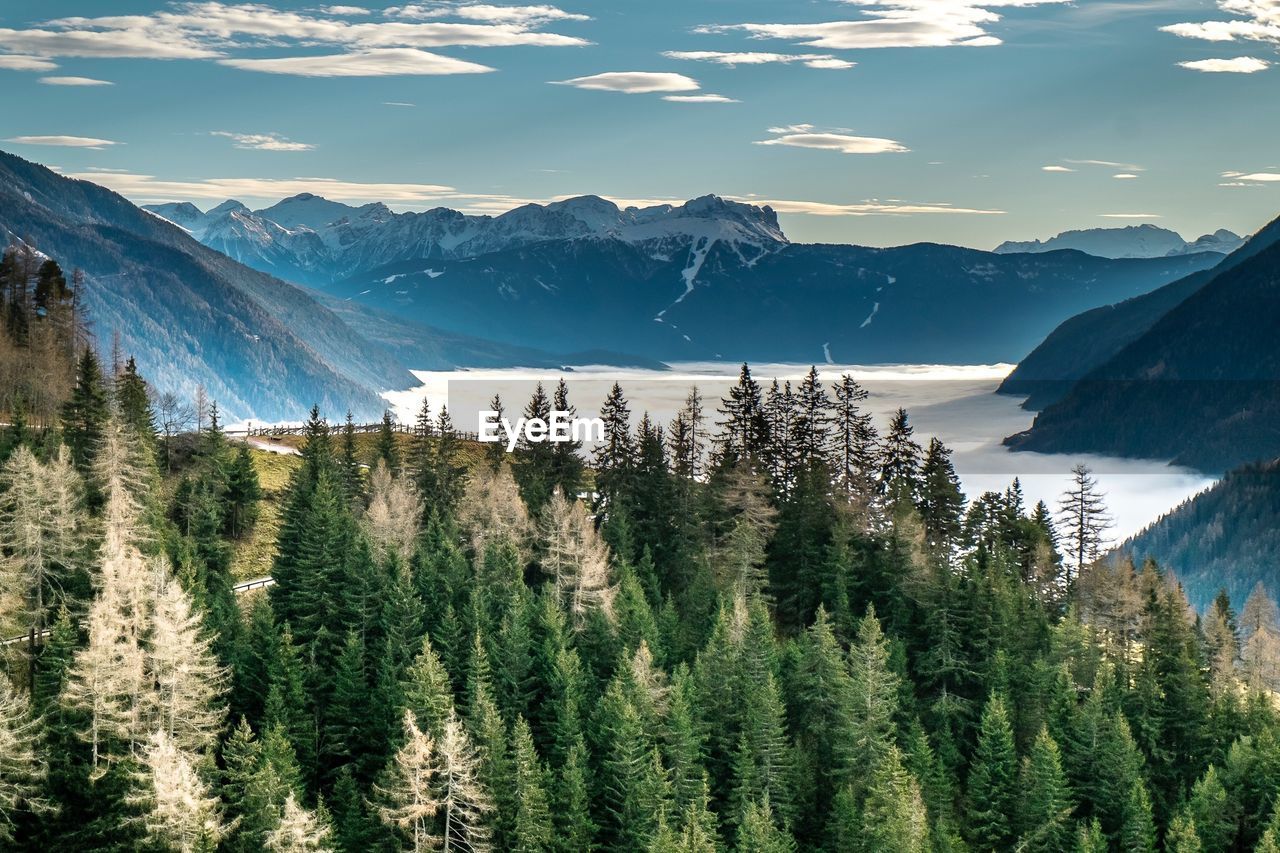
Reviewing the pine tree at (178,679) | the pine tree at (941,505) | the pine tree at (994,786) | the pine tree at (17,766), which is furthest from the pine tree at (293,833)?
the pine tree at (941,505)

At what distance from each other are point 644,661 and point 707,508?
102ft

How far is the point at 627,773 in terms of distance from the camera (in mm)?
67938

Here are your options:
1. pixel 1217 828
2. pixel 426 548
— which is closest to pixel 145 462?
pixel 426 548

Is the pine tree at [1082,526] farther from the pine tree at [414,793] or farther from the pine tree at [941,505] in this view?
the pine tree at [414,793]

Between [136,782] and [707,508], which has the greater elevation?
[707,508]

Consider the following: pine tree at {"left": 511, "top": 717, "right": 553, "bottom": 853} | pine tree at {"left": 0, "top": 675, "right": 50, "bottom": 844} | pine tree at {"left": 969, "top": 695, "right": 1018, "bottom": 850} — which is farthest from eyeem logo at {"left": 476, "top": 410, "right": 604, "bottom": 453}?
pine tree at {"left": 0, "top": 675, "right": 50, "bottom": 844}

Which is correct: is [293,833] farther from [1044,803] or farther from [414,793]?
[1044,803]

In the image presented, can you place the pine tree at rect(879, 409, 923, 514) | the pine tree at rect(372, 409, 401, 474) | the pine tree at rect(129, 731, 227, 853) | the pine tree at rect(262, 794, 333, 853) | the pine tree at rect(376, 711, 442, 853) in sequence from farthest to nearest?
the pine tree at rect(372, 409, 401, 474), the pine tree at rect(879, 409, 923, 514), the pine tree at rect(376, 711, 442, 853), the pine tree at rect(262, 794, 333, 853), the pine tree at rect(129, 731, 227, 853)

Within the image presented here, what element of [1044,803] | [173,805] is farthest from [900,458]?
[173,805]

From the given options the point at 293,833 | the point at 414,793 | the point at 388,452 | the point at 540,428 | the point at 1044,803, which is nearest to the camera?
the point at 293,833

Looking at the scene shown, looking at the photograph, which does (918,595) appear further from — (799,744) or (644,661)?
(644,661)

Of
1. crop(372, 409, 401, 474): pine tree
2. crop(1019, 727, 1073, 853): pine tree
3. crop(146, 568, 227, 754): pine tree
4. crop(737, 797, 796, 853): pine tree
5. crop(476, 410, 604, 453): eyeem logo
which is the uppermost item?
crop(476, 410, 604, 453): eyeem logo

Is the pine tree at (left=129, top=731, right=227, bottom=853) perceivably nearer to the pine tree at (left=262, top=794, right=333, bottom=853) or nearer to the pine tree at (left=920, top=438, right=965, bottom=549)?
the pine tree at (left=262, top=794, right=333, bottom=853)

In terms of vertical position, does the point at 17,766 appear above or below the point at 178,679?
below
